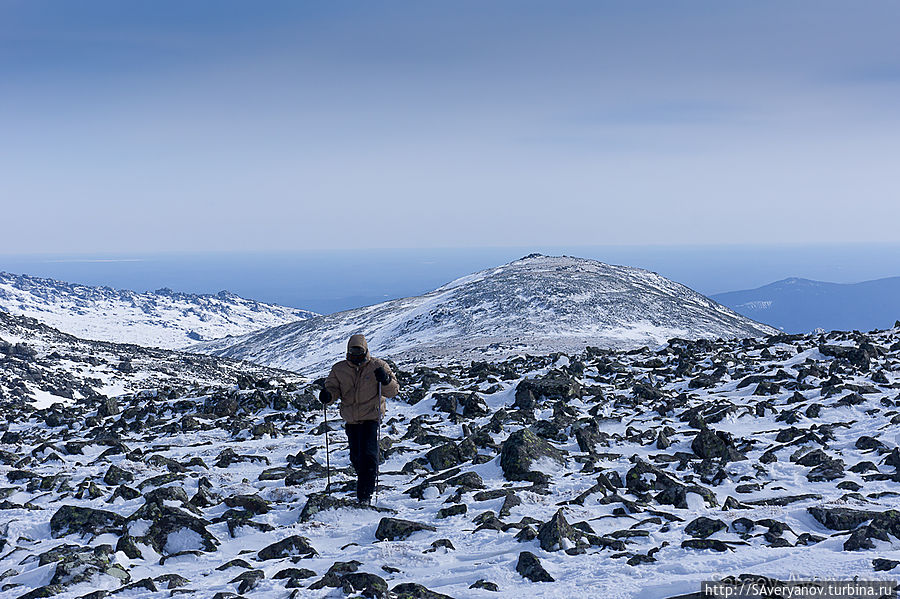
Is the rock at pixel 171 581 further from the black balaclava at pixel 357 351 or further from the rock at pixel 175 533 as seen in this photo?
the black balaclava at pixel 357 351

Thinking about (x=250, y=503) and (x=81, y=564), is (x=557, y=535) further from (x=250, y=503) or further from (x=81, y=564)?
(x=81, y=564)

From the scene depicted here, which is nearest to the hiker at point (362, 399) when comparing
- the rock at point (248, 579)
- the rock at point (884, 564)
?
the rock at point (248, 579)

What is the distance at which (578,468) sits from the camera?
12.8 m

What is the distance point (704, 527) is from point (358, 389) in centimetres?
610

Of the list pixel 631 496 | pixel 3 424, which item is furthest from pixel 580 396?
pixel 3 424

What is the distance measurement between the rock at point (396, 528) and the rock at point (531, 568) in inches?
84.6

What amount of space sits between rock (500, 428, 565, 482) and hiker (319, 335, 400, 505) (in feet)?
9.80

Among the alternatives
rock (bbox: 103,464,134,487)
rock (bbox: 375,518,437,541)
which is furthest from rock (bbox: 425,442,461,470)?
rock (bbox: 103,464,134,487)

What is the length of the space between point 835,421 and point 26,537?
17.8m

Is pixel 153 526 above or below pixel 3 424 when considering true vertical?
above

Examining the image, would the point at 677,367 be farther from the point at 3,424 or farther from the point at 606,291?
the point at 606,291

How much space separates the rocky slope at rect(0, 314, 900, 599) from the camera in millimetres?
7586

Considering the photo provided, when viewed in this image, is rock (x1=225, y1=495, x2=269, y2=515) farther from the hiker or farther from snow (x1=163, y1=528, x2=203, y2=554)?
the hiker

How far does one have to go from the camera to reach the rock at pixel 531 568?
24.2ft
